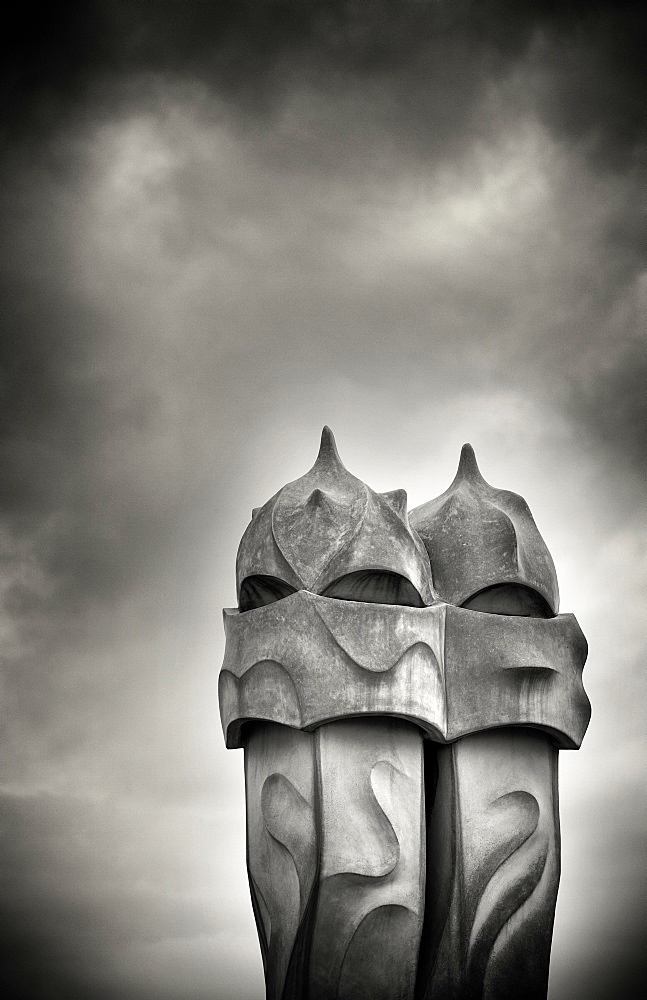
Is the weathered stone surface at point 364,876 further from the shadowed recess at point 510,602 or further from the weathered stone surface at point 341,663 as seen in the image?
the shadowed recess at point 510,602

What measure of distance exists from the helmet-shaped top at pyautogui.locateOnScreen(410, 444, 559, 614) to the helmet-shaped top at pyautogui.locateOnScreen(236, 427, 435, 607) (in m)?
0.34


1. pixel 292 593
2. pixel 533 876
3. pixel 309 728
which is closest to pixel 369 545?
pixel 292 593

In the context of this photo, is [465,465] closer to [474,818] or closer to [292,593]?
[292,593]

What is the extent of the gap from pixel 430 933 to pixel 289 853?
1.39 metres

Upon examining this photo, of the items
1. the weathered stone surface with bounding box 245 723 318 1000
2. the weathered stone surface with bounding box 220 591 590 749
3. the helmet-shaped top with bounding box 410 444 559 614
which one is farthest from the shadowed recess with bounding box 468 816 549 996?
the helmet-shaped top with bounding box 410 444 559 614

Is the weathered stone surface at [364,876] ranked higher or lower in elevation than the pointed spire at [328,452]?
lower

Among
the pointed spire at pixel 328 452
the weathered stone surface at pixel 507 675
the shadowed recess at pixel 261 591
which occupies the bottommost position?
the weathered stone surface at pixel 507 675

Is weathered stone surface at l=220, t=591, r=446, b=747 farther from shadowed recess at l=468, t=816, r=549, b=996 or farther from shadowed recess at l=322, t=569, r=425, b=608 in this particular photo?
shadowed recess at l=468, t=816, r=549, b=996

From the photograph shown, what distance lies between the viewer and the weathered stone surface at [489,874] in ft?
31.4

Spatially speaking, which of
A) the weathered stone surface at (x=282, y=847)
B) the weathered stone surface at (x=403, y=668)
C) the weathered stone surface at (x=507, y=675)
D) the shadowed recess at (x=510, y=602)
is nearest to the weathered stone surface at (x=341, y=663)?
the weathered stone surface at (x=403, y=668)

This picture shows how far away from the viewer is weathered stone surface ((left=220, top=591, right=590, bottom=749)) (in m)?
9.37

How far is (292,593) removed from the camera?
32.6 feet

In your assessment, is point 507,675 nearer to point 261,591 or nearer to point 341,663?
point 341,663

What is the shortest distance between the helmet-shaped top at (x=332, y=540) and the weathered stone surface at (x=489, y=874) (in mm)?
1538
